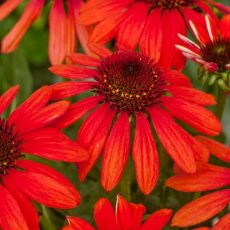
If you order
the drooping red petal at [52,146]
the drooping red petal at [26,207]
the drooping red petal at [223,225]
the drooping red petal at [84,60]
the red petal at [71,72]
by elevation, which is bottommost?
the drooping red petal at [223,225]

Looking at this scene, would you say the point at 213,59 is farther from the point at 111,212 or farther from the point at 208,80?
the point at 111,212

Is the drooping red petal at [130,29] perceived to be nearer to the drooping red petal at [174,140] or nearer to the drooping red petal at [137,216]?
the drooping red petal at [174,140]

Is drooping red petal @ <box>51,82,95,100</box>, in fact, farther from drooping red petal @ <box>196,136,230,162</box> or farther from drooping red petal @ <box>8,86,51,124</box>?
drooping red petal @ <box>196,136,230,162</box>

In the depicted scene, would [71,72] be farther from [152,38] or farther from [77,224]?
[77,224]

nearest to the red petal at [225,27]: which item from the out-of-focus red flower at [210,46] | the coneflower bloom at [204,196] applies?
the out-of-focus red flower at [210,46]

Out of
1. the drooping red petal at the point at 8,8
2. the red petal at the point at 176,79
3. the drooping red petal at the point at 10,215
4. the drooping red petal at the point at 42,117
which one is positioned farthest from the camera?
the drooping red petal at the point at 8,8

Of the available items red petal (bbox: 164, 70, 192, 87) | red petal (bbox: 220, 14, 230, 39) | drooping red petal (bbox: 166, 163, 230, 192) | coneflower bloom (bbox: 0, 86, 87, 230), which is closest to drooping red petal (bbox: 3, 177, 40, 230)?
coneflower bloom (bbox: 0, 86, 87, 230)

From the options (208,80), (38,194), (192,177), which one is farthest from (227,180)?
(38,194)
